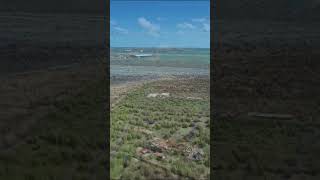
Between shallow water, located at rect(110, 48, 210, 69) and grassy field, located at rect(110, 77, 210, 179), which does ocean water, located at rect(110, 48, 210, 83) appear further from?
grassy field, located at rect(110, 77, 210, 179)

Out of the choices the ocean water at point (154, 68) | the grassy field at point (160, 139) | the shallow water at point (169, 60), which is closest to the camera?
the grassy field at point (160, 139)

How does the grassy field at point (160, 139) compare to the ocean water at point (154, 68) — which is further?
the ocean water at point (154, 68)

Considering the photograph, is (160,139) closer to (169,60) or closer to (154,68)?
(154,68)

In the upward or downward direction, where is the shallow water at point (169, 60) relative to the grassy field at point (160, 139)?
upward
